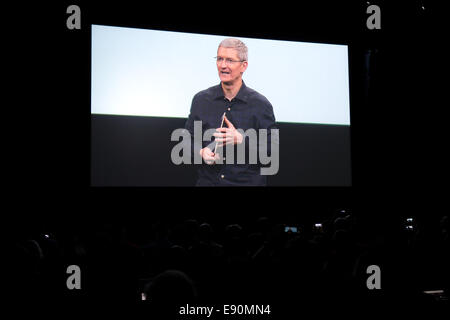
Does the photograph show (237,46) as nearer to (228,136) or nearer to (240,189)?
(228,136)

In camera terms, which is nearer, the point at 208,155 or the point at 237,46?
the point at 208,155

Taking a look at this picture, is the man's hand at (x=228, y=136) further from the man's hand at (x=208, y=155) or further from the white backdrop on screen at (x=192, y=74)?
the white backdrop on screen at (x=192, y=74)

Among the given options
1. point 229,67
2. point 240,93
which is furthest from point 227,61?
point 240,93

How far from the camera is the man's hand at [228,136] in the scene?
5770 millimetres

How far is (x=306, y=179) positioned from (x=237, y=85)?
164 centimetres

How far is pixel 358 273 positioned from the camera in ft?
7.74

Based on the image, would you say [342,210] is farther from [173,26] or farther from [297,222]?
[173,26]

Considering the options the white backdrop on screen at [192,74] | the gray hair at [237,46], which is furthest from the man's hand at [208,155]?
the gray hair at [237,46]

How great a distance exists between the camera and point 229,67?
5.93m

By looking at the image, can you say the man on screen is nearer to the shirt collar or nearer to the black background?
the shirt collar

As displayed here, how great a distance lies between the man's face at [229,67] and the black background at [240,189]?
0.32 meters

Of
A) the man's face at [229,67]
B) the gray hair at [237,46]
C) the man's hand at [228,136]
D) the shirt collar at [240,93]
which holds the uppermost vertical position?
the gray hair at [237,46]

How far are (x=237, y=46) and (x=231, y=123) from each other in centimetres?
107

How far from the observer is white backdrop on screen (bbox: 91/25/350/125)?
5660 mm
